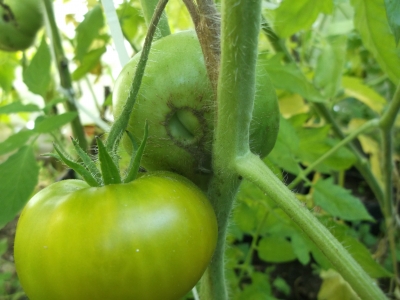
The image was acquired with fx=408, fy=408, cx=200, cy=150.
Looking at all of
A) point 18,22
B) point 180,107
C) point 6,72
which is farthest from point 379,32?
point 6,72

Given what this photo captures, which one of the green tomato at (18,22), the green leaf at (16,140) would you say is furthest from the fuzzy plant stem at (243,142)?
the green tomato at (18,22)

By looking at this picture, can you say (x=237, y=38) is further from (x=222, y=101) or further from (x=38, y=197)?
(x=38, y=197)

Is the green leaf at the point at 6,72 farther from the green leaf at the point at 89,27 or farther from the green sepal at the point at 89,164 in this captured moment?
the green sepal at the point at 89,164

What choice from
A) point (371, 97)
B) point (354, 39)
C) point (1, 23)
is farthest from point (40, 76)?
point (354, 39)

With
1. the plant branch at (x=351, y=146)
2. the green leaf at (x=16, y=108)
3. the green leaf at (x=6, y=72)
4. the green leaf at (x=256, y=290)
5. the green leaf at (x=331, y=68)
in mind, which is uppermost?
the green leaf at (x=16, y=108)

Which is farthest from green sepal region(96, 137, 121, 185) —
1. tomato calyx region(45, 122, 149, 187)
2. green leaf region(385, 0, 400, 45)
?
green leaf region(385, 0, 400, 45)

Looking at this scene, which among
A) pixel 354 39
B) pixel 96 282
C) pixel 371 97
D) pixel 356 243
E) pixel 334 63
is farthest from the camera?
pixel 354 39
